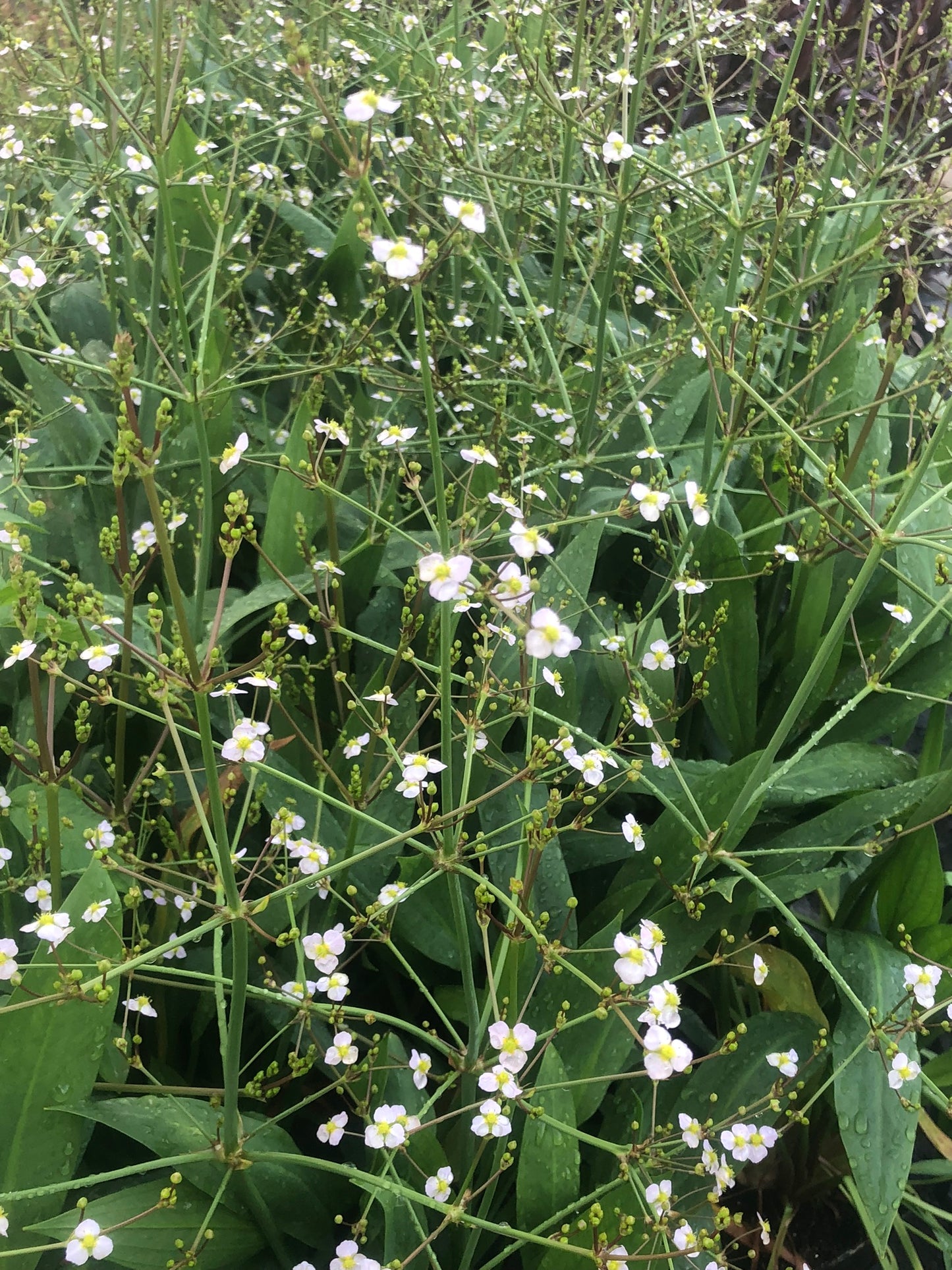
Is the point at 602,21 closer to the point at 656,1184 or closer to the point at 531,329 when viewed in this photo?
the point at 531,329

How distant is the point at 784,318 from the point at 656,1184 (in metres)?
1.65

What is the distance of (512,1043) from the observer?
0.81 m

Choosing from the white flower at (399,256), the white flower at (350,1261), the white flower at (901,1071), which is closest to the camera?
the white flower at (399,256)

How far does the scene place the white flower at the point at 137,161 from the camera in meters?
1.51

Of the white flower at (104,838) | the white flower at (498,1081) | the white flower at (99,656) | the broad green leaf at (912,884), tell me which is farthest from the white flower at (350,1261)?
the broad green leaf at (912,884)

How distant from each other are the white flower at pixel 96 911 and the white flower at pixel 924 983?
801 mm

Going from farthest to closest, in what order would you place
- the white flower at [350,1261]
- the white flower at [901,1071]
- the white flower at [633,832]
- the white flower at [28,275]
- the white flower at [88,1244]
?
the white flower at [28,275], the white flower at [633,832], the white flower at [901,1071], the white flower at [350,1261], the white flower at [88,1244]

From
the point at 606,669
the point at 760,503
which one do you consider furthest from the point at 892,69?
the point at 606,669

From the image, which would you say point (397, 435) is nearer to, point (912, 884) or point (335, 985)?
point (335, 985)

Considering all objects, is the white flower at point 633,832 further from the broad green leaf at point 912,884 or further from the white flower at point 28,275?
the white flower at point 28,275

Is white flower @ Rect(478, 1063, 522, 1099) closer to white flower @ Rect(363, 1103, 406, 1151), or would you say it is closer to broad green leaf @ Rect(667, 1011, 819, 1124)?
white flower @ Rect(363, 1103, 406, 1151)

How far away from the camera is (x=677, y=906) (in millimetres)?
1184

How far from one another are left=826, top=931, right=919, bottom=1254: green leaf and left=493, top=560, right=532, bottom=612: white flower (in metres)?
0.67

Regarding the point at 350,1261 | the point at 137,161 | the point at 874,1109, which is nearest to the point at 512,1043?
the point at 350,1261
